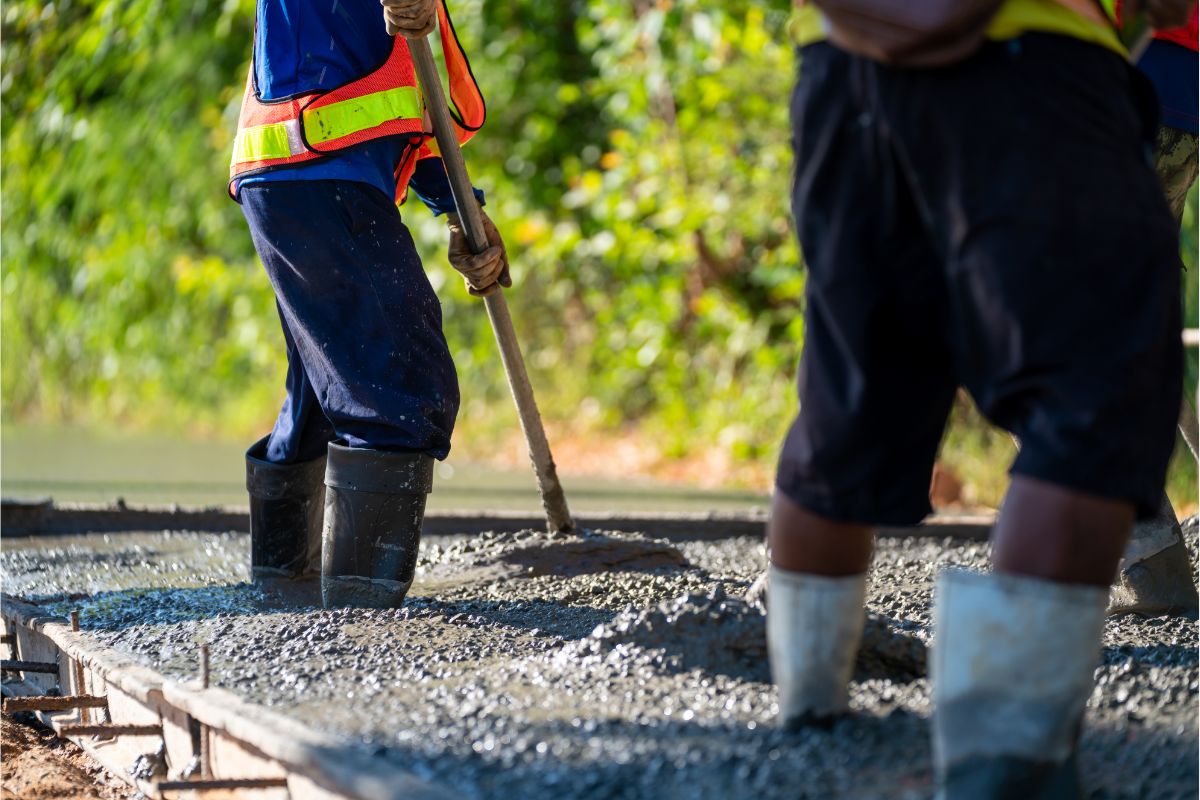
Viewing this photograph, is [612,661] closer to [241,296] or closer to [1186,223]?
[1186,223]

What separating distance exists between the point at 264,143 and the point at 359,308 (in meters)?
0.41

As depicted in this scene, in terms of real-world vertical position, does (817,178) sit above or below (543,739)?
above

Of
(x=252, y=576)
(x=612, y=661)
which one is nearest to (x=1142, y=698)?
(x=612, y=661)

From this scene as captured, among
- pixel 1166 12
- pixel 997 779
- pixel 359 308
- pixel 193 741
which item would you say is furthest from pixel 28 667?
pixel 1166 12

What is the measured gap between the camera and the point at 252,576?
3.57m

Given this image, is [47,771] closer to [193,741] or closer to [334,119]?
[193,741]

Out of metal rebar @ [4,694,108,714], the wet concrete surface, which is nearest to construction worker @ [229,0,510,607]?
the wet concrete surface

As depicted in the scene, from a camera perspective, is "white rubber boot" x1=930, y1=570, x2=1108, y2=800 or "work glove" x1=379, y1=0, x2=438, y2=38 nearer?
"white rubber boot" x1=930, y1=570, x2=1108, y2=800

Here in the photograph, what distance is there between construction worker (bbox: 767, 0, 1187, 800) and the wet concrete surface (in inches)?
8.7

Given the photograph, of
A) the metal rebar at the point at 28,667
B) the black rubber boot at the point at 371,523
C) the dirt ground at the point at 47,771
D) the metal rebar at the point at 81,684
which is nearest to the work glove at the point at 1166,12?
the black rubber boot at the point at 371,523

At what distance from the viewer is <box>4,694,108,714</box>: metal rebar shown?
101 inches

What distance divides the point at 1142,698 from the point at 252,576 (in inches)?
87.5

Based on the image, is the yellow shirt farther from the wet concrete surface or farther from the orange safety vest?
the orange safety vest

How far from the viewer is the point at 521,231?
8.22 m
